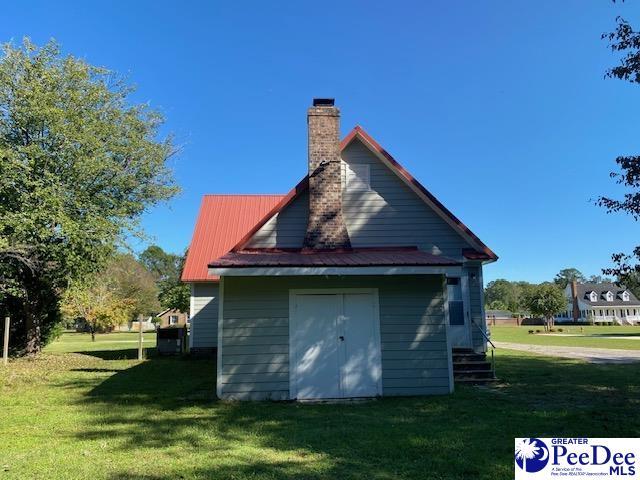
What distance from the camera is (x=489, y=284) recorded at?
15338 centimetres

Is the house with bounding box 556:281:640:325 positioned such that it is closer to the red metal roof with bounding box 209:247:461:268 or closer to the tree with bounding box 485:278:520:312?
the tree with bounding box 485:278:520:312

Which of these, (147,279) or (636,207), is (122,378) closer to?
(636,207)

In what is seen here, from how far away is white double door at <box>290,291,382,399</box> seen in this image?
395 inches

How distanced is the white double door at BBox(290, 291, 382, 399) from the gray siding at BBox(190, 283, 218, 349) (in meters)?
9.42

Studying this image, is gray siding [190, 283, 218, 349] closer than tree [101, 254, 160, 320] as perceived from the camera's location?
Yes

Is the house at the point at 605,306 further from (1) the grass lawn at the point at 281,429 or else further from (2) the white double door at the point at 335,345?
(2) the white double door at the point at 335,345

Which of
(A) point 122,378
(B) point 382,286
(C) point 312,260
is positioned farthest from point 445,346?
(A) point 122,378

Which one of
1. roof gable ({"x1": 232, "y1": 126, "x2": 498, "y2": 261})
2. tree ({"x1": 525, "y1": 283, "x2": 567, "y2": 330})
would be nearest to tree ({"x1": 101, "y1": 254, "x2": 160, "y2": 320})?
tree ({"x1": 525, "y1": 283, "x2": 567, "y2": 330})

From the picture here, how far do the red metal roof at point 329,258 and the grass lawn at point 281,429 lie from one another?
2723 millimetres

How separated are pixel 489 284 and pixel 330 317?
503ft

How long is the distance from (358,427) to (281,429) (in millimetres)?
1178

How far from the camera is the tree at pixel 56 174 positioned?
48.7ft

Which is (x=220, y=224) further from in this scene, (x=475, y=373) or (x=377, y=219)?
(x=475, y=373)

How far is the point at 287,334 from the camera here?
1015cm
